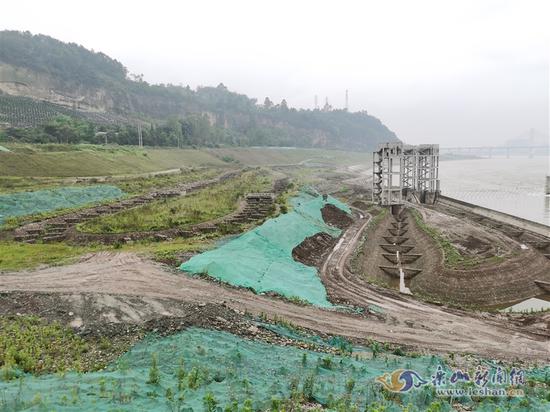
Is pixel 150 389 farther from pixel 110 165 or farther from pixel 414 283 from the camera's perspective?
pixel 110 165

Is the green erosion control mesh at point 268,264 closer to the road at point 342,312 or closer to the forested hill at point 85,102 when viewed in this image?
the road at point 342,312

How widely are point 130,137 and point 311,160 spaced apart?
76900mm

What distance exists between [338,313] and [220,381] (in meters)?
8.09

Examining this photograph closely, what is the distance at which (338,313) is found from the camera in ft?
57.3

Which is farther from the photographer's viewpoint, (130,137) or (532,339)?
(130,137)

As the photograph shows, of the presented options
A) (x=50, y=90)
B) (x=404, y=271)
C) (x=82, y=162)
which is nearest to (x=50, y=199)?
(x=82, y=162)

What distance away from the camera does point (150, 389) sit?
9.70 metres

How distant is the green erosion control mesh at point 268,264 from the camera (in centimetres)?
1936

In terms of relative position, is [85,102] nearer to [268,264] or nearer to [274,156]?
[274,156]

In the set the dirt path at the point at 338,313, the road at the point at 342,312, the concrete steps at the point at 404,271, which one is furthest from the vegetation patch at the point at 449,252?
the dirt path at the point at 338,313

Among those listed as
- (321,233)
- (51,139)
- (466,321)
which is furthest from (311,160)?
(466,321)

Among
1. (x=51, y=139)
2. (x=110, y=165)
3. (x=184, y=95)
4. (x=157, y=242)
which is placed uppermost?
(x=184, y=95)

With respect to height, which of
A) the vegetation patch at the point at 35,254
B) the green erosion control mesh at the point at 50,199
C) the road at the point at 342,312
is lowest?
the road at the point at 342,312

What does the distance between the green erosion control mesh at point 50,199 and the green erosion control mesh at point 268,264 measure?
20.0m
